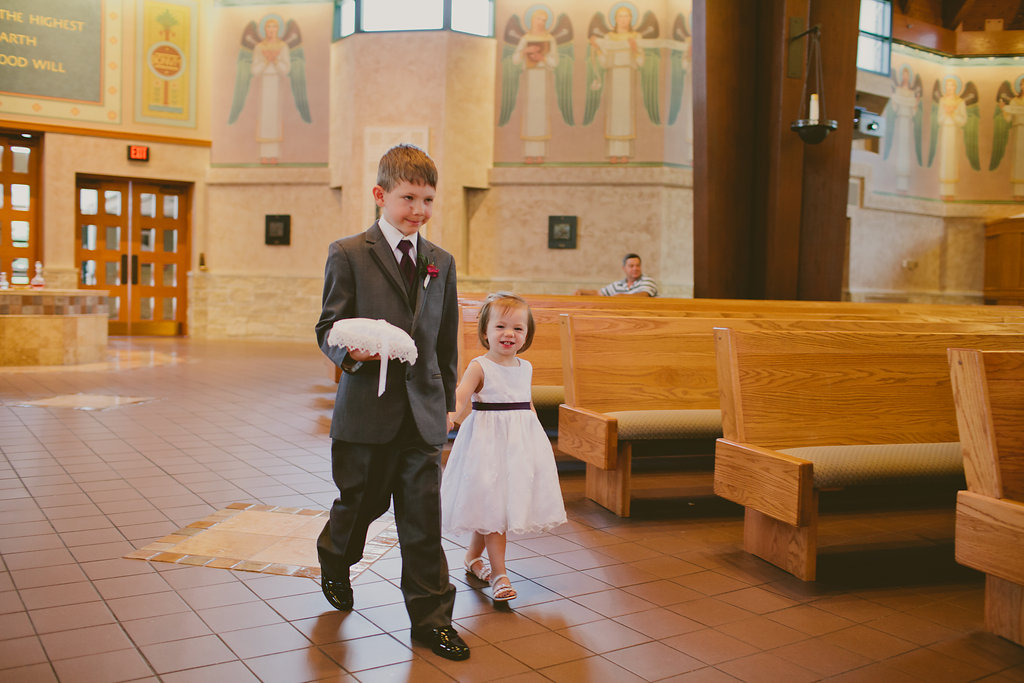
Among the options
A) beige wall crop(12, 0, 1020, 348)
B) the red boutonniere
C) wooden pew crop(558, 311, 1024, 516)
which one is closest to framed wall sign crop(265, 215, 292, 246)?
beige wall crop(12, 0, 1020, 348)

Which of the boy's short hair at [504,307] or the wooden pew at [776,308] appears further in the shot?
the wooden pew at [776,308]

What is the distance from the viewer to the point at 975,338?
12.1ft

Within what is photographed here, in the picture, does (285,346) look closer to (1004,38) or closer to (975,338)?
(975,338)

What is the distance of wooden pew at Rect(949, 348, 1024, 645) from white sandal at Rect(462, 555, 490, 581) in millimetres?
1504

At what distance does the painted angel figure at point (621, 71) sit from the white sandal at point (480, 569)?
11.1 meters

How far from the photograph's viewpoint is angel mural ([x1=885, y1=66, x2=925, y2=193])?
52.3 ft

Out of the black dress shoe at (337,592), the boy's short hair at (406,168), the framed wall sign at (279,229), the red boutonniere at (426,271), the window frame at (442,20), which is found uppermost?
the window frame at (442,20)

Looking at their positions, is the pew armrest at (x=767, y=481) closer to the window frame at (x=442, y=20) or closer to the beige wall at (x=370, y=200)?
the beige wall at (x=370, y=200)

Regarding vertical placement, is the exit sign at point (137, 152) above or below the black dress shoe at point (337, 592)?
above

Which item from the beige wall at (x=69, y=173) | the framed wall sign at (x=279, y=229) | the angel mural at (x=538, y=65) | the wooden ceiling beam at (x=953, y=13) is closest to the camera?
the angel mural at (x=538, y=65)

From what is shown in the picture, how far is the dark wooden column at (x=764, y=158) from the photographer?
724 cm

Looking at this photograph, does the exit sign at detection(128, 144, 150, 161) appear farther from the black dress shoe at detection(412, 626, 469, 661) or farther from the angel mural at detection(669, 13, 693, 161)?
the black dress shoe at detection(412, 626, 469, 661)

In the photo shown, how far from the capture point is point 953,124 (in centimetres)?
1647

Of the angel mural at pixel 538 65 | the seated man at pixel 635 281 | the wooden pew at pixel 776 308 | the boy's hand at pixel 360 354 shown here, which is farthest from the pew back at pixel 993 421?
the angel mural at pixel 538 65
